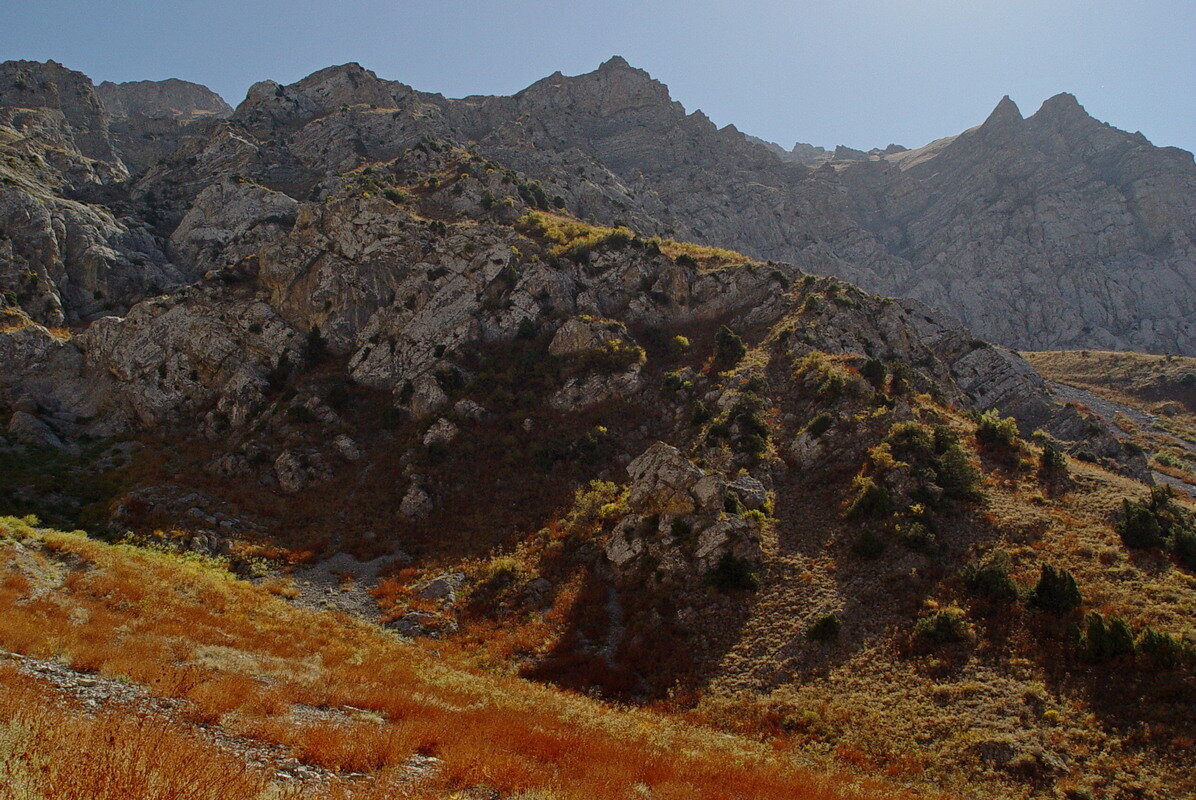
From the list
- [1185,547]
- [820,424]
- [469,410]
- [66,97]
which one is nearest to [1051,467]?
[1185,547]

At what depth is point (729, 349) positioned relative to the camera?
1745 inches

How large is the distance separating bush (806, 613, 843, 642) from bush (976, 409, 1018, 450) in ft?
53.8

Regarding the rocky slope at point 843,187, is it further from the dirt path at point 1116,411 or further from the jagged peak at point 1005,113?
the dirt path at point 1116,411

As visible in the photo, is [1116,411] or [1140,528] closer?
[1140,528]

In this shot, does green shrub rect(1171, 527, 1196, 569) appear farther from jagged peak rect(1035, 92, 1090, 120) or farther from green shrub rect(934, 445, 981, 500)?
jagged peak rect(1035, 92, 1090, 120)

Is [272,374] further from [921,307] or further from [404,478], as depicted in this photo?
[921,307]

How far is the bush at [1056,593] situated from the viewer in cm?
1803

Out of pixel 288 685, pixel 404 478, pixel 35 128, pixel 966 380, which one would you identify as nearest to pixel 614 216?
pixel 966 380

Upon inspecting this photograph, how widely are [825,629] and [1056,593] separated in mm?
7720

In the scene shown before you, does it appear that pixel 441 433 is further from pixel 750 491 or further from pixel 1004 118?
pixel 1004 118

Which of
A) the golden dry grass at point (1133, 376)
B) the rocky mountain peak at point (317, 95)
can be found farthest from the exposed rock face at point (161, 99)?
the golden dry grass at point (1133, 376)

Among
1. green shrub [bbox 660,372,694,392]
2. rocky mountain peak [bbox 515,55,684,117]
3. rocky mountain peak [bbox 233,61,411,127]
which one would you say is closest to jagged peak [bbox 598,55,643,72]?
rocky mountain peak [bbox 515,55,684,117]

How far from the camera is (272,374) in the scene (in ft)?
154

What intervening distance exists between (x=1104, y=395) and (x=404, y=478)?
91.9 metres
